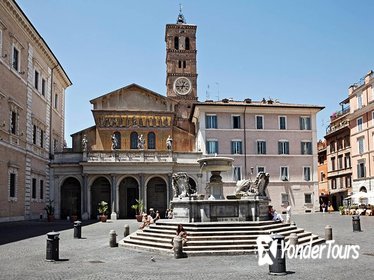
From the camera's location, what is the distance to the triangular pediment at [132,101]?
4894cm

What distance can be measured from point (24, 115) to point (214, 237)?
23.3 m

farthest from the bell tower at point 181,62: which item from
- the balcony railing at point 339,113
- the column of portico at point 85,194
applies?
the column of portico at point 85,194

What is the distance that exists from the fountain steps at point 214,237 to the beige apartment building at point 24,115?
15.4 metres

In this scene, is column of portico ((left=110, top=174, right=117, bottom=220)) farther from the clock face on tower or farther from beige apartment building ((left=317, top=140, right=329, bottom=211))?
the clock face on tower

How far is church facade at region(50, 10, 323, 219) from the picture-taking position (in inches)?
1785

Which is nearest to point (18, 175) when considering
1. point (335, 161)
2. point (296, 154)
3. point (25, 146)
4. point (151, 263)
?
point (25, 146)

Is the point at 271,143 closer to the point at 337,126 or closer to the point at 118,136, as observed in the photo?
the point at 118,136

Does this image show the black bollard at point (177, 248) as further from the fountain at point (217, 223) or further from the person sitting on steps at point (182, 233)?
the person sitting on steps at point (182, 233)

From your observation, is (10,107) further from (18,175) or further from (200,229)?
(200,229)

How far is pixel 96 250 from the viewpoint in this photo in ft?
59.7

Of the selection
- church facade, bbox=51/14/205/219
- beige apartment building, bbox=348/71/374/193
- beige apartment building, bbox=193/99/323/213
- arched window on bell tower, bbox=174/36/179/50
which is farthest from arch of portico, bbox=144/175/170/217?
arched window on bell tower, bbox=174/36/179/50

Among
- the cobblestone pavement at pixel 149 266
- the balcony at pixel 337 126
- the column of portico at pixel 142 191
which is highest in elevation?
the balcony at pixel 337 126

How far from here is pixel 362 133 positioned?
51.2 metres

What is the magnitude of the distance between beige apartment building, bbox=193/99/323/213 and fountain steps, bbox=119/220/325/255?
27.5 m
